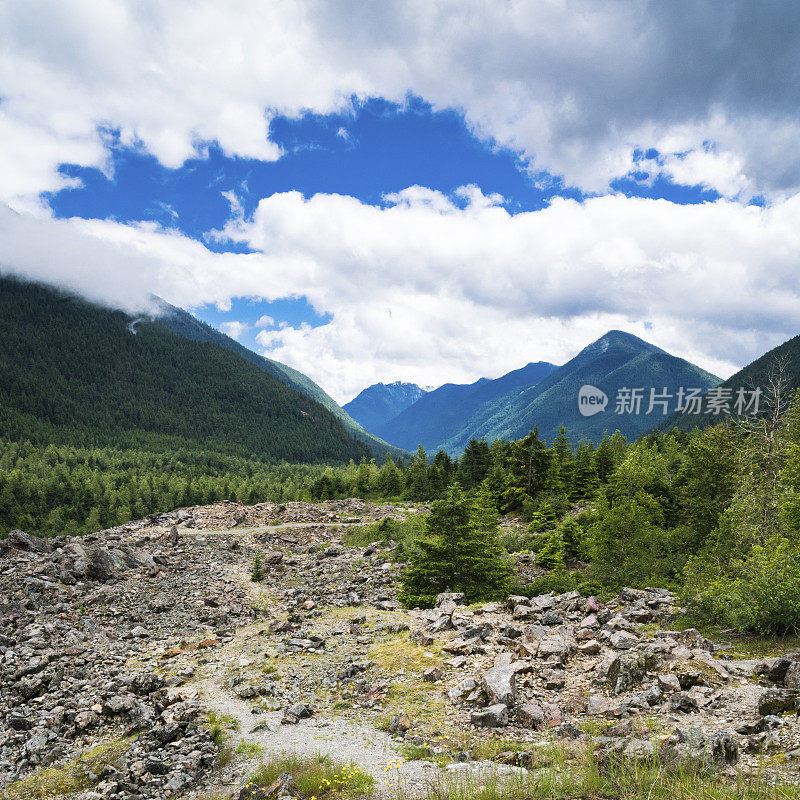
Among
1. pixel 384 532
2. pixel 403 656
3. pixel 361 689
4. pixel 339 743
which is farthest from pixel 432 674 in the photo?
pixel 384 532

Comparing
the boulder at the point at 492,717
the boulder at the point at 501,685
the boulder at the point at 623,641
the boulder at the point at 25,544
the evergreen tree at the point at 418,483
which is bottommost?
the boulder at the point at 25,544

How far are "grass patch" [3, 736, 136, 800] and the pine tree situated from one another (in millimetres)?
13309

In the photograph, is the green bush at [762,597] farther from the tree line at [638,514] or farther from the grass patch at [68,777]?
the grass patch at [68,777]

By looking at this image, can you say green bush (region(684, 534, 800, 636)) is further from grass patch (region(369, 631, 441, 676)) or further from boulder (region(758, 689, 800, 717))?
grass patch (region(369, 631, 441, 676))

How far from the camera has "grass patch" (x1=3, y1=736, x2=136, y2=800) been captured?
381 inches

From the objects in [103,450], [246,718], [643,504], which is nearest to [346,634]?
[246,718]

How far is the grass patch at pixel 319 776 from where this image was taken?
26.5ft

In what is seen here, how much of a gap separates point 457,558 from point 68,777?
15982mm

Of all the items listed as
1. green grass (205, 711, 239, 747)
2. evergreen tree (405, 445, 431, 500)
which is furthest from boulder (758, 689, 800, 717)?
evergreen tree (405, 445, 431, 500)

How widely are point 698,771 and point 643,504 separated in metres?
23.6

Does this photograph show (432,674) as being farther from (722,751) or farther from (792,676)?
(792,676)

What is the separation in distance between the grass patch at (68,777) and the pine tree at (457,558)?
13309 mm

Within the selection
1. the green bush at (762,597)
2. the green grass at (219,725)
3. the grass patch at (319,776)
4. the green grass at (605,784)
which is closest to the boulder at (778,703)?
the green grass at (605,784)

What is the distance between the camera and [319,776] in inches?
334
